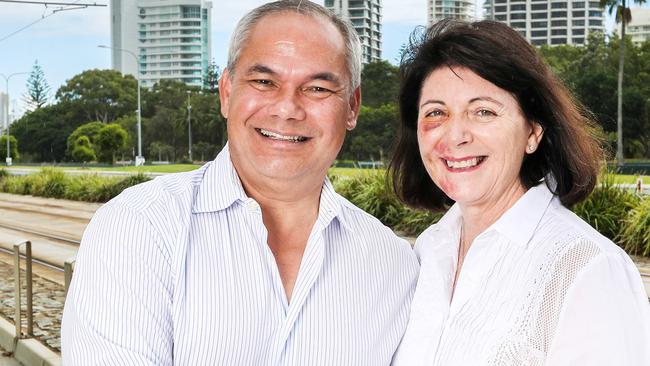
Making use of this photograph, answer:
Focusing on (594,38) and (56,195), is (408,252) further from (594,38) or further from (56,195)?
(594,38)

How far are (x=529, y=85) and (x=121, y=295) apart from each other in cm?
114

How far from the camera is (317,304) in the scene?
6.91ft

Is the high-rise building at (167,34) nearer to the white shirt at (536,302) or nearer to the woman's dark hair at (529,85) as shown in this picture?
the woman's dark hair at (529,85)

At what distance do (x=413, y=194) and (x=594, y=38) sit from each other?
188 feet

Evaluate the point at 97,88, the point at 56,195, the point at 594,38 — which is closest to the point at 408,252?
the point at 56,195

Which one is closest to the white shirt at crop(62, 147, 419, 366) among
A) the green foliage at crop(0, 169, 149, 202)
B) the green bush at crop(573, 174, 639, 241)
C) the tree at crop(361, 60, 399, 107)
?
the green bush at crop(573, 174, 639, 241)

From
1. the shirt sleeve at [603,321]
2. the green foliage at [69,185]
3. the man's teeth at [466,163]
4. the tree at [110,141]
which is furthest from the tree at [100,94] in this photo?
the shirt sleeve at [603,321]

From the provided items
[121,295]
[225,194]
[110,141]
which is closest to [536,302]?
[225,194]

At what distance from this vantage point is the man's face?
2193 millimetres

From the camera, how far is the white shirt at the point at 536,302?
67.5 inches

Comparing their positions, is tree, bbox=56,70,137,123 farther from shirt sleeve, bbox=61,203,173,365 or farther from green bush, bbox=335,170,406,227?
shirt sleeve, bbox=61,203,173,365

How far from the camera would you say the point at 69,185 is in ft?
80.7

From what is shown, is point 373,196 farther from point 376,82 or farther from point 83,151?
point 376,82

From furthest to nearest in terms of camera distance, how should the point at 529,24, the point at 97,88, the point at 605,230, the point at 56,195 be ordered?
the point at 529,24
the point at 97,88
the point at 56,195
the point at 605,230
